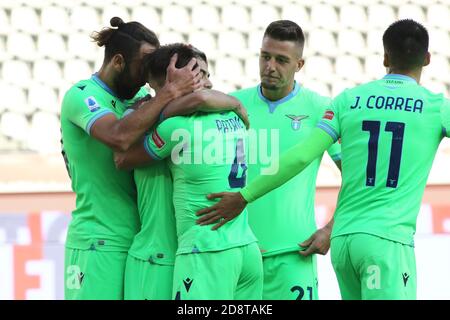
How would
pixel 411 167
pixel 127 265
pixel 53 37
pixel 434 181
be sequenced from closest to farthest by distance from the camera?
1. pixel 411 167
2. pixel 127 265
3. pixel 434 181
4. pixel 53 37

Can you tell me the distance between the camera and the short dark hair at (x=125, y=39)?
464 cm

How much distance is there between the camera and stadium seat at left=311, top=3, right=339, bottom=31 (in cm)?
1177

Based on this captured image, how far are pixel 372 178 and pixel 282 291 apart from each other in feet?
3.43

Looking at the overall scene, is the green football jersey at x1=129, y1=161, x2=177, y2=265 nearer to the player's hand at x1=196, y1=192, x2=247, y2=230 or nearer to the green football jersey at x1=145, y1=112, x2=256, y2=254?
the green football jersey at x1=145, y1=112, x2=256, y2=254

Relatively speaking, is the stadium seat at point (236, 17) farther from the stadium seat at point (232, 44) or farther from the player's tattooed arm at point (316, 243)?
the player's tattooed arm at point (316, 243)

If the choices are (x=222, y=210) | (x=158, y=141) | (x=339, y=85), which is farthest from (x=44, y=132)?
(x=222, y=210)

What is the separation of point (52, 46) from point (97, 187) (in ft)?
23.3

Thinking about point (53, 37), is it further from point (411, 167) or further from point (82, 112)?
point (411, 167)

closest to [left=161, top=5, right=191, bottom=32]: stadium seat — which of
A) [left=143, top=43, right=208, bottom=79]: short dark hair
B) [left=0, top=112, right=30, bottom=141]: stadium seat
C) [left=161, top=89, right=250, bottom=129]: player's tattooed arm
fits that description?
[left=0, top=112, right=30, bottom=141]: stadium seat

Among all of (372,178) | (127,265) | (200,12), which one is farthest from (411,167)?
(200,12)

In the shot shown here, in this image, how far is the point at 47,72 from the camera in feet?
36.6

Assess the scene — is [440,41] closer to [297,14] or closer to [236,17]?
[297,14]

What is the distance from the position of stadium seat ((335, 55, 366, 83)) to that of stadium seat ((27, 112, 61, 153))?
3.46m

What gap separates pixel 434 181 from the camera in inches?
321
